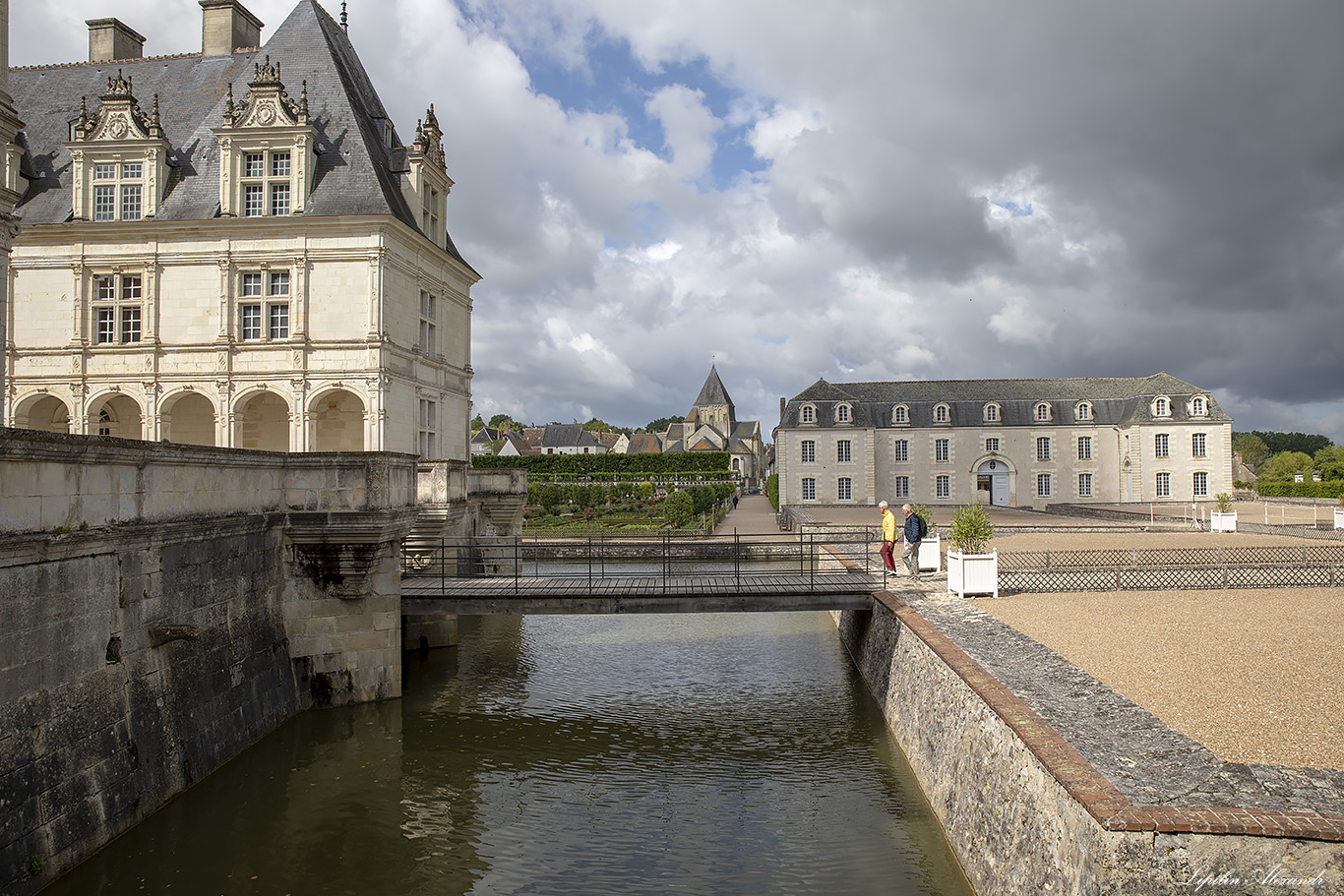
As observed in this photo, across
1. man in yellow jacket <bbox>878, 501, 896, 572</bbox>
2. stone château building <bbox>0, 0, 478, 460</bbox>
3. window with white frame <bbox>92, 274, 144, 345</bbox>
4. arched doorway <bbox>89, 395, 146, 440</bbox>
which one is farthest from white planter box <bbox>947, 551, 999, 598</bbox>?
arched doorway <bbox>89, 395, 146, 440</bbox>

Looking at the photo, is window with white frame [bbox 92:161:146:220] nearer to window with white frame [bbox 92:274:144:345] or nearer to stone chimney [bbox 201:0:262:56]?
window with white frame [bbox 92:274:144:345]

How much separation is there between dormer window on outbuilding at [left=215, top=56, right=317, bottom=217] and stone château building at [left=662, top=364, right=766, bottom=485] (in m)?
77.7

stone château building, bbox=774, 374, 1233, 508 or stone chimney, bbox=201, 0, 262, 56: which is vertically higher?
stone chimney, bbox=201, 0, 262, 56

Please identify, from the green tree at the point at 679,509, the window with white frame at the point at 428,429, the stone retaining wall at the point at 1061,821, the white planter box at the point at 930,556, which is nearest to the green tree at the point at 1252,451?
the green tree at the point at 679,509

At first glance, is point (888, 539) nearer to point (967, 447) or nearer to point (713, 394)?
point (967, 447)

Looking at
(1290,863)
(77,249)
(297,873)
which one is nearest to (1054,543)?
(1290,863)

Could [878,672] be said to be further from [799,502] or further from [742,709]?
[799,502]

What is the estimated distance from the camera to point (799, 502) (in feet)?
164

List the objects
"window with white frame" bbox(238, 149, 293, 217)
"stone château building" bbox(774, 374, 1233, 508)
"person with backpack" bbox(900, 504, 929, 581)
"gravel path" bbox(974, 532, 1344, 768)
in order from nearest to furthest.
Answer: "gravel path" bbox(974, 532, 1344, 768) < "person with backpack" bbox(900, 504, 929, 581) < "window with white frame" bbox(238, 149, 293, 217) < "stone château building" bbox(774, 374, 1233, 508)

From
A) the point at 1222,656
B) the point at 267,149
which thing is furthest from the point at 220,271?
the point at 1222,656

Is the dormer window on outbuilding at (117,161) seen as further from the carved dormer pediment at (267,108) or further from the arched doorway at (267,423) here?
the arched doorway at (267,423)

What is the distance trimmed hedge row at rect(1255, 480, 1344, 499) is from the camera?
44612 millimetres

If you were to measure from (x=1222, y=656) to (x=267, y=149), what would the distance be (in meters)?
19.7

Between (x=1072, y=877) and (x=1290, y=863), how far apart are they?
122 centimetres
